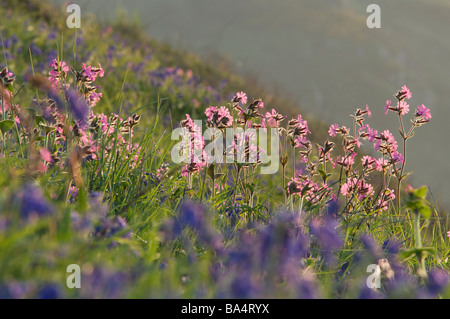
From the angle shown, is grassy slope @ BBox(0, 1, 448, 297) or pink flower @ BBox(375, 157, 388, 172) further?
pink flower @ BBox(375, 157, 388, 172)

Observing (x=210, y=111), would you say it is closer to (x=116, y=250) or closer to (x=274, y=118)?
(x=274, y=118)

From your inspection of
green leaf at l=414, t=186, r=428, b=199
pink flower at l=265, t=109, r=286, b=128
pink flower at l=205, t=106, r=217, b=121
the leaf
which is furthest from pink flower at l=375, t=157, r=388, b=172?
the leaf

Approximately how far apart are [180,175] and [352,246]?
1100 millimetres

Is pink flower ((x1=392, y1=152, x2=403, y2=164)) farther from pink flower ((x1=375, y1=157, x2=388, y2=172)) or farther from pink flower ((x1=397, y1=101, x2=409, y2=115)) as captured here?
pink flower ((x1=397, y1=101, x2=409, y2=115))

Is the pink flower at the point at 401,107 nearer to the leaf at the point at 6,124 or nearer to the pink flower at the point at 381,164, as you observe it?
the pink flower at the point at 381,164

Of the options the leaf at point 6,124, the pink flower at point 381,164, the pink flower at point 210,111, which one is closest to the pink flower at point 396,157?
the pink flower at point 381,164

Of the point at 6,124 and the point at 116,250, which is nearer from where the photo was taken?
the point at 116,250

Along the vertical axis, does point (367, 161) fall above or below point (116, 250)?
above

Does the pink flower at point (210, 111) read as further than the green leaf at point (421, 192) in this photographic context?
Yes

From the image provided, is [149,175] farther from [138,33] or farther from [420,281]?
[138,33]

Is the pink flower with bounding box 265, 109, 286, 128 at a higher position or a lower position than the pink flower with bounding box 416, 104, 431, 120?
lower

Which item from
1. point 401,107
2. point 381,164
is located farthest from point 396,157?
point 401,107

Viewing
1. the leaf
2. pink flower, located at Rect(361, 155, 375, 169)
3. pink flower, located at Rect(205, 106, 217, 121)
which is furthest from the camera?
pink flower, located at Rect(361, 155, 375, 169)

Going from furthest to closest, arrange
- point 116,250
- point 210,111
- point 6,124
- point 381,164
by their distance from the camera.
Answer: point 381,164 → point 210,111 → point 6,124 → point 116,250
